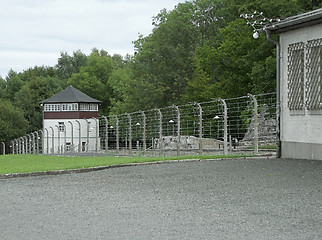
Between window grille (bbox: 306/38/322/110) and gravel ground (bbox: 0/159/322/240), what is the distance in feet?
9.71

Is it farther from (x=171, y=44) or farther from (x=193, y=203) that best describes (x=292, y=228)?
(x=171, y=44)

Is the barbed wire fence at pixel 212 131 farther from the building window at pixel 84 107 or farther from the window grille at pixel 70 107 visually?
the building window at pixel 84 107

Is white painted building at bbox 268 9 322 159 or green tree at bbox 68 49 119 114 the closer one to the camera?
white painted building at bbox 268 9 322 159

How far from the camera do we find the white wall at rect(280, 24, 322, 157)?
1711 centimetres

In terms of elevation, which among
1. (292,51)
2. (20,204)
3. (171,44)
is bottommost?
(20,204)

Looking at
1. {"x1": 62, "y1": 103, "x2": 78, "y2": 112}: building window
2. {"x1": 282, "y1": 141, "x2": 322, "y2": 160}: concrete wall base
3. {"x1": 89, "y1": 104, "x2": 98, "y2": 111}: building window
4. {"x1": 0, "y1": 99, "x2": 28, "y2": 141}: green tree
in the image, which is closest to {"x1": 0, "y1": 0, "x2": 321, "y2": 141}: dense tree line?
{"x1": 0, "y1": 99, "x2": 28, "y2": 141}: green tree

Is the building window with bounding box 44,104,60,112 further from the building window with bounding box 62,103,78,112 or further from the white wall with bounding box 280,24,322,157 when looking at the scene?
the white wall with bounding box 280,24,322,157

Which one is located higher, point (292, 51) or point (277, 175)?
point (292, 51)

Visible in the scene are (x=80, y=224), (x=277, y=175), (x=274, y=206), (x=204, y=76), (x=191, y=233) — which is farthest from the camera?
(x=204, y=76)

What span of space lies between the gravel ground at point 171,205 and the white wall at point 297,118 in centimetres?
255

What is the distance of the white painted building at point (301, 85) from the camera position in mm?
17094

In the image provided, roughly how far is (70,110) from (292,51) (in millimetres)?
60730

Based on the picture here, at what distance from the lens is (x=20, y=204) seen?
10.0 m

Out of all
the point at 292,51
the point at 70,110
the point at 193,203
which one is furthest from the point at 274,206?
the point at 70,110
